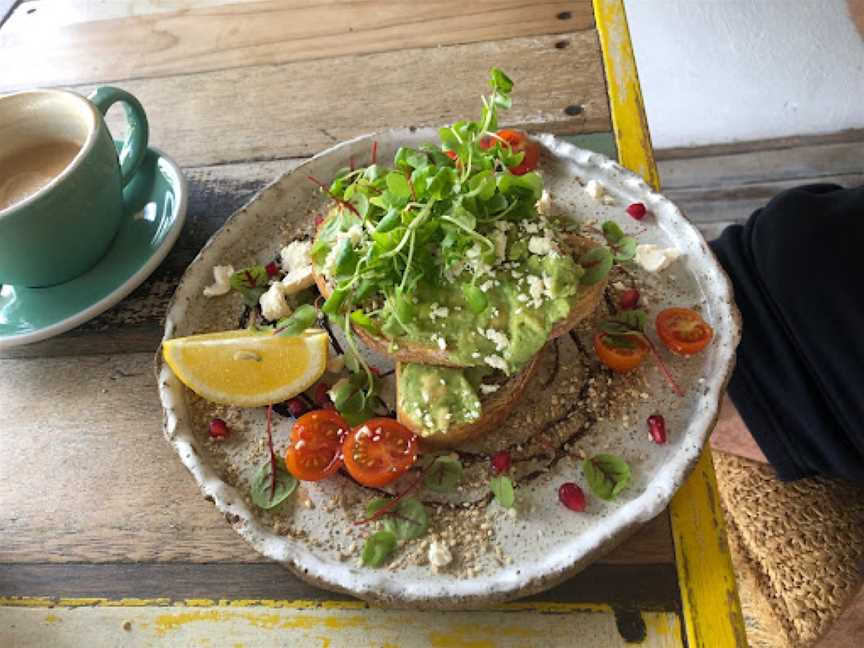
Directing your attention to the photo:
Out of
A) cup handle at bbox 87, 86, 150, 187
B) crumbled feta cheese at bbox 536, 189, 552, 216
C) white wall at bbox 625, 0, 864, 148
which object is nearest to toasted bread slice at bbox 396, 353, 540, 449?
crumbled feta cheese at bbox 536, 189, 552, 216

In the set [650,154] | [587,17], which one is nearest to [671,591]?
[650,154]

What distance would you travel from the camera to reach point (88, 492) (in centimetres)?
124

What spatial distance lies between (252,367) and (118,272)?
1.41 feet

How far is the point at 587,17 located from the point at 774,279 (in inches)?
30.7

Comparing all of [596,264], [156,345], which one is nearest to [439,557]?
[596,264]

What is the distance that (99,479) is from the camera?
4.12ft

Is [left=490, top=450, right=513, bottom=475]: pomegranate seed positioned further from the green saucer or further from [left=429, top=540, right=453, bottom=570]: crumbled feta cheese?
the green saucer

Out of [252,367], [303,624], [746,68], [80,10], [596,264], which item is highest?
[80,10]

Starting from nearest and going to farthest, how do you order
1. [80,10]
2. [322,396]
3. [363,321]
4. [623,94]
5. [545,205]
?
[363,321] < [322,396] < [545,205] < [623,94] < [80,10]

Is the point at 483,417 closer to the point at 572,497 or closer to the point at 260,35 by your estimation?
the point at 572,497

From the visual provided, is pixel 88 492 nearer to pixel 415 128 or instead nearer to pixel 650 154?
pixel 415 128

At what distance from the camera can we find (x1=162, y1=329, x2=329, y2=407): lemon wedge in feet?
3.93

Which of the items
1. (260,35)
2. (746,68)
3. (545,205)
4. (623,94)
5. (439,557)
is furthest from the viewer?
(746,68)

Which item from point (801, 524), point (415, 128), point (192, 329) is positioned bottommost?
point (801, 524)
